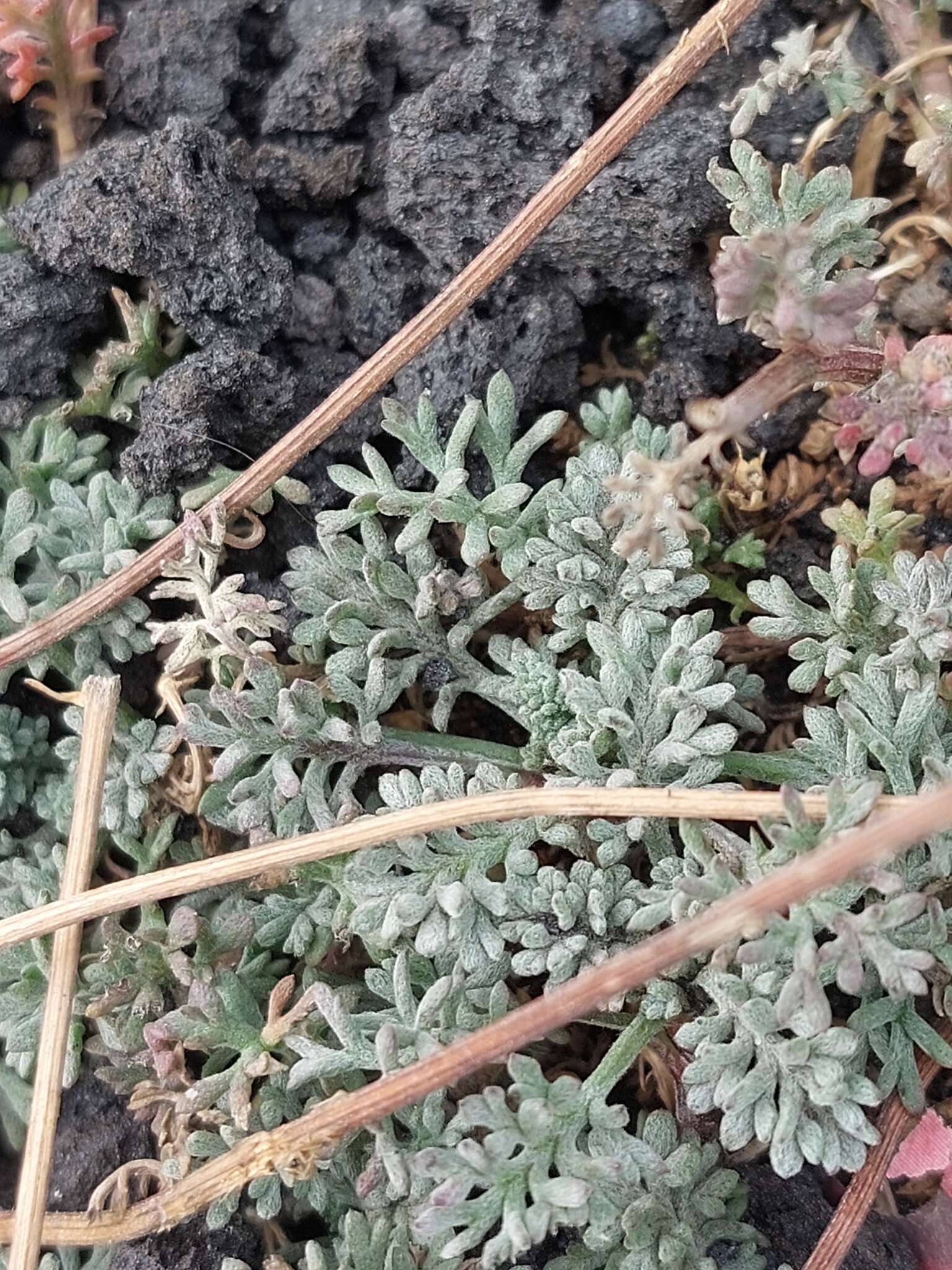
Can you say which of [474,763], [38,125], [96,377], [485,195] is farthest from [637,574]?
[38,125]

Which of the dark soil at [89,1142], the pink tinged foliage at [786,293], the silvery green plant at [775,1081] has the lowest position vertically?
the dark soil at [89,1142]

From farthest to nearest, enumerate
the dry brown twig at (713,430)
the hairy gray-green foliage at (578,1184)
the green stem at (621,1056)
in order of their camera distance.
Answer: the green stem at (621,1056), the hairy gray-green foliage at (578,1184), the dry brown twig at (713,430)

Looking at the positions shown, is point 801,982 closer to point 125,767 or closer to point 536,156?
point 125,767

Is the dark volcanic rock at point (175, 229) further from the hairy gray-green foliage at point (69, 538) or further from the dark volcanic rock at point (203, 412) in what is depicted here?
the hairy gray-green foliage at point (69, 538)

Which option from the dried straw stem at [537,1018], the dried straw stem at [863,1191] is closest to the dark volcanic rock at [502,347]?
the dried straw stem at [537,1018]

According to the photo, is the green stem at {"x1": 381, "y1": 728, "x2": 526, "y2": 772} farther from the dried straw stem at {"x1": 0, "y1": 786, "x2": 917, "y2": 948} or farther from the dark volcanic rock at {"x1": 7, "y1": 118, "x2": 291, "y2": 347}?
the dark volcanic rock at {"x1": 7, "y1": 118, "x2": 291, "y2": 347}

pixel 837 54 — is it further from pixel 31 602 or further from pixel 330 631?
pixel 31 602

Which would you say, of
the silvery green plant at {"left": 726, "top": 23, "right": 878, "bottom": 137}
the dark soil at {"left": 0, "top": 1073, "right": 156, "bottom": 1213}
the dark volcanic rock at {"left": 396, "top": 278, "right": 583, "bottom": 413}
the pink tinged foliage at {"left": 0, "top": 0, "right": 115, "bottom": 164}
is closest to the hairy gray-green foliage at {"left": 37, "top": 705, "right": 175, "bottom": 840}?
the dark soil at {"left": 0, "top": 1073, "right": 156, "bottom": 1213}
